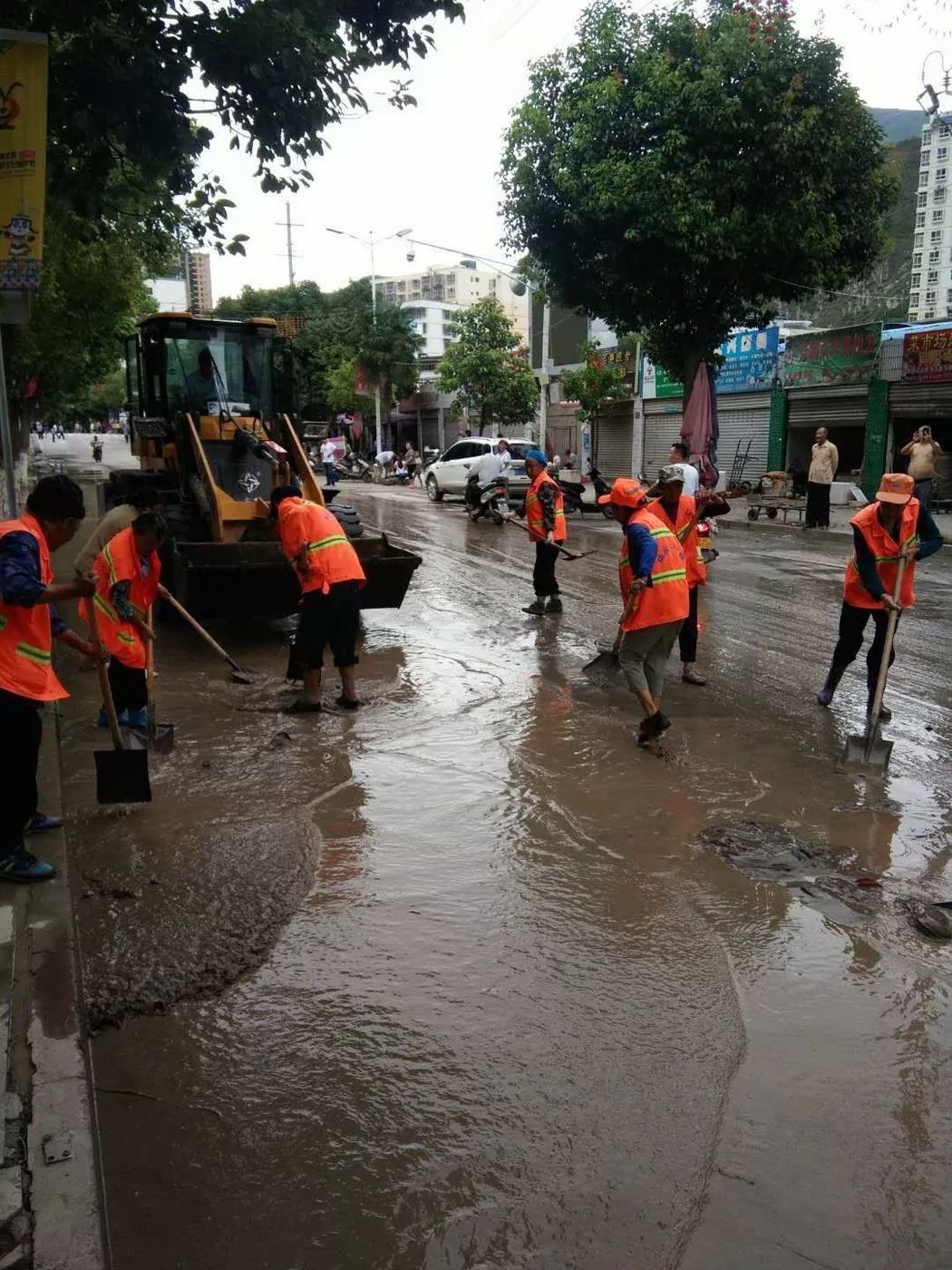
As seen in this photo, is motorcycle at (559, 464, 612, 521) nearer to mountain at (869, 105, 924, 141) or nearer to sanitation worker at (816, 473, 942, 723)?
sanitation worker at (816, 473, 942, 723)

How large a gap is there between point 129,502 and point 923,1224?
506cm

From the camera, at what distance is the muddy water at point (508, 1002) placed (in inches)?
97.4

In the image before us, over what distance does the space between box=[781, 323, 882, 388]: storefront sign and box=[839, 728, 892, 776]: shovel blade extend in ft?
59.5

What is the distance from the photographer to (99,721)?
20.6 feet

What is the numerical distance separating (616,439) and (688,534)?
25938 millimetres

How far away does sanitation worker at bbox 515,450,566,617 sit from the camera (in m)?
9.50

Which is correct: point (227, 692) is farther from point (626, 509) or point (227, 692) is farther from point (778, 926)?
point (778, 926)

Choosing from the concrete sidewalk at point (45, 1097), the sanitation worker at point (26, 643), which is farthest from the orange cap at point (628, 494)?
the concrete sidewalk at point (45, 1097)

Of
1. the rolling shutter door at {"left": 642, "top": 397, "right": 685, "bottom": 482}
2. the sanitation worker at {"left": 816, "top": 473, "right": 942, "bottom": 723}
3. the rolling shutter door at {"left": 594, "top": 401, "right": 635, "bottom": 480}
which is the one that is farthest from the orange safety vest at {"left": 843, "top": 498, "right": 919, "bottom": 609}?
the rolling shutter door at {"left": 594, "top": 401, "right": 635, "bottom": 480}

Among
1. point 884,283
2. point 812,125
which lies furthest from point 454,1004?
point 884,283

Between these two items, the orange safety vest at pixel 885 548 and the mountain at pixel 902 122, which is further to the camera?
the mountain at pixel 902 122

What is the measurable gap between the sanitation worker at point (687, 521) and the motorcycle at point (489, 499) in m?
7.93

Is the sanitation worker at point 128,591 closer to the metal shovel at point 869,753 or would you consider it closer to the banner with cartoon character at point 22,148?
the banner with cartoon character at point 22,148

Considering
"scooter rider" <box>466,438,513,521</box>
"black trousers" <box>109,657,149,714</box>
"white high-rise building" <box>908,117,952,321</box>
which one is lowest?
"black trousers" <box>109,657,149,714</box>
